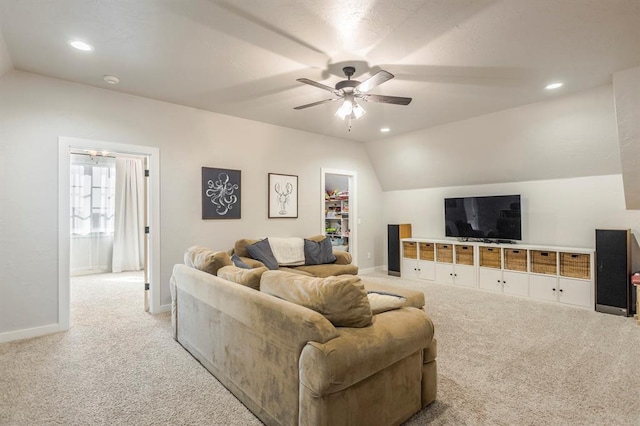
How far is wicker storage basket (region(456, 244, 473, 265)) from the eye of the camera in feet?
18.4

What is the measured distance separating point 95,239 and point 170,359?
18.1ft

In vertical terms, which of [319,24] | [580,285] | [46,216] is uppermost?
[319,24]

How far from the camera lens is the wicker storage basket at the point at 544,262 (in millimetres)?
4638

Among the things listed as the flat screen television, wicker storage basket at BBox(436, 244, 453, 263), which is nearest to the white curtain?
wicker storage basket at BBox(436, 244, 453, 263)

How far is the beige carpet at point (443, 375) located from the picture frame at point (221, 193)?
1560mm

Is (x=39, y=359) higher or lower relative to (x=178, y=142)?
lower

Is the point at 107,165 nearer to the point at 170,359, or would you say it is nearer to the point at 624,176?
the point at 170,359

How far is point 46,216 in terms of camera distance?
3.48 m

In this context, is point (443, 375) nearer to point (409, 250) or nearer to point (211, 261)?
point (211, 261)

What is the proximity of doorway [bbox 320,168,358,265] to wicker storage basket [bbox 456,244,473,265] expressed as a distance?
1.92 meters

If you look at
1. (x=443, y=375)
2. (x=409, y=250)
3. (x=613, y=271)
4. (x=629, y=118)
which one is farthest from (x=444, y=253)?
(x=443, y=375)

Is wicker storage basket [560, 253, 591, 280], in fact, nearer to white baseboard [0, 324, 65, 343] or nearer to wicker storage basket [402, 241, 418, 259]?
wicker storage basket [402, 241, 418, 259]

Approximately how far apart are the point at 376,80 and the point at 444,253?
13.4 ft

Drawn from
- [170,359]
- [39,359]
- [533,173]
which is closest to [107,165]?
[39,359]
